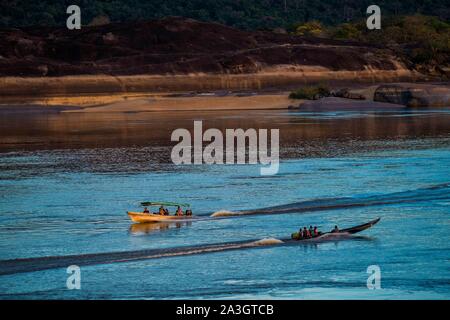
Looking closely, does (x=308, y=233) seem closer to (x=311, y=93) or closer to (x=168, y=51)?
(x=311, y=93)

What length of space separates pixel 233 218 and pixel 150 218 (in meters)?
2.22

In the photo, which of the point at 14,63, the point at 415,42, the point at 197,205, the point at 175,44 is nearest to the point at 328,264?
the point at 197,205

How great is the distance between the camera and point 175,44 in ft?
333

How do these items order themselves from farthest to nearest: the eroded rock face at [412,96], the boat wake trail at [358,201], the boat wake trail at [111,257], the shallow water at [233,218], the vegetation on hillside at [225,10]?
the vegetation on hillside at [225,10]
the eroded rock face at [412,96]
the boat wake trail at [358,201]
the boat wake trail at [111,257]
the shallow water at [233,218]

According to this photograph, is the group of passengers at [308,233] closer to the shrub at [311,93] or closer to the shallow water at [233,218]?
the shallow water at [233,218]

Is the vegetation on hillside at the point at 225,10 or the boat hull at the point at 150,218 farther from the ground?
the vegetation on hillside at the point at 225,10

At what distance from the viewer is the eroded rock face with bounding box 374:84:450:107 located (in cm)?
7938

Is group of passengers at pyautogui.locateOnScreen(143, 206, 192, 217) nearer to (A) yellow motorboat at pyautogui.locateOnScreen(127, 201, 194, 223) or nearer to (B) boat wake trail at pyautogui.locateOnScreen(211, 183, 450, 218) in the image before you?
(A) yellow motorboat at pyautogui.locateOnScreen(127, 201, 194, 223)

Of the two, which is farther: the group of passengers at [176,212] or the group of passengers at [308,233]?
the group of passengers at [176,212]

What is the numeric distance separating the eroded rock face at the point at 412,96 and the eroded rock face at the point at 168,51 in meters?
18.1

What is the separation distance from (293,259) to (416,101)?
57.0 m

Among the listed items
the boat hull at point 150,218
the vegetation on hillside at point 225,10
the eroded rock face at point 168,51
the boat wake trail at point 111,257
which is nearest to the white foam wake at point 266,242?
the boat wake trail at point 111,257

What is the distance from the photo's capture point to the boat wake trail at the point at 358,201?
1180 inches

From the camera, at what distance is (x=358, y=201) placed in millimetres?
31312
